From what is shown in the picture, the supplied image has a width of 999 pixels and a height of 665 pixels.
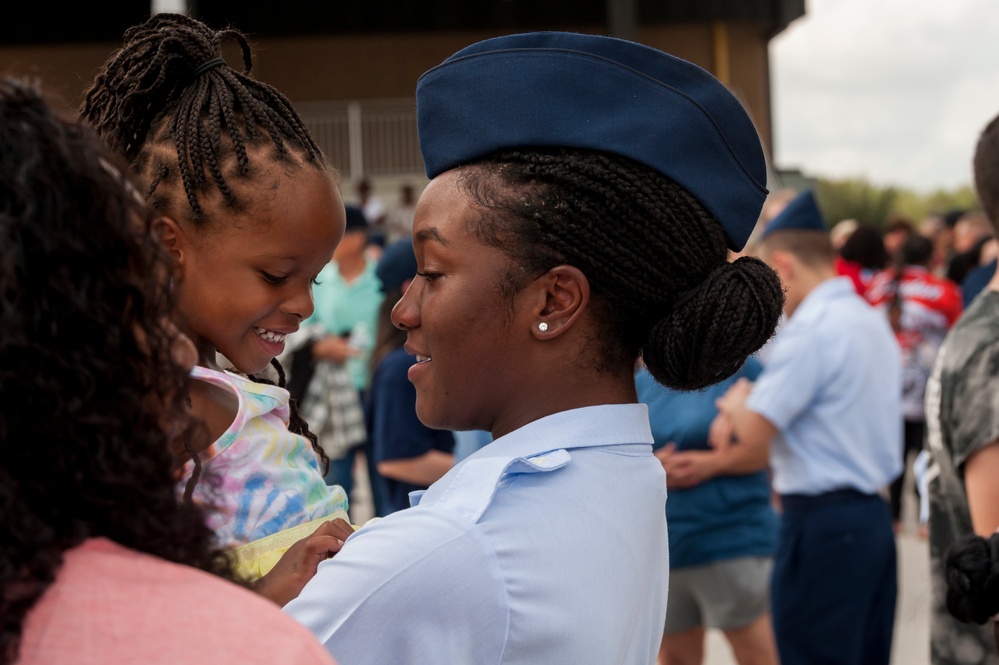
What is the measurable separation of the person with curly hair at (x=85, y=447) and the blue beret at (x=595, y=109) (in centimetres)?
63

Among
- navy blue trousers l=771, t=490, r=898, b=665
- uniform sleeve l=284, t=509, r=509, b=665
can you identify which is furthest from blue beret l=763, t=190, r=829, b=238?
uniform sleeve l=284, t=509, r=509, b=665

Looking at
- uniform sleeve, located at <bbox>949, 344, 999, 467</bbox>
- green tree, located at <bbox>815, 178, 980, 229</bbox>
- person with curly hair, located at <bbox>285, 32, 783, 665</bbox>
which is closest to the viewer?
person with curly hair, located at <bbox>285, 32, 783, 665</bbox>


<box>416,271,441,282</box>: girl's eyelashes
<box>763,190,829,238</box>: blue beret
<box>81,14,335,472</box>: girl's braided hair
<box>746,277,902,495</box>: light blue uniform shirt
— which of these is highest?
<box>81,14,335,472</box>: girl's braided hair

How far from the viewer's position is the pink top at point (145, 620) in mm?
796

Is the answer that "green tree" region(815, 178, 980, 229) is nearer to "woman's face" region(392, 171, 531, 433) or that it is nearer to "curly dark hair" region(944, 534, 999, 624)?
"curly dark hair" region(944, 534, 999, 624)

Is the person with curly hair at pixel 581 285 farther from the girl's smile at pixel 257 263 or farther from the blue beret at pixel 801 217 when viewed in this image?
the blue beret at pixel 801 217

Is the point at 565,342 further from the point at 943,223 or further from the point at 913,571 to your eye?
the point at 943,223

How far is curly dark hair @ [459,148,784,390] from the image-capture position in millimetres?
1438

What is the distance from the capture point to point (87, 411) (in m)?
0.86

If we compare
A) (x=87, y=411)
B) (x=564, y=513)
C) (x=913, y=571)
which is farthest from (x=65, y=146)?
(x=913, y=571)

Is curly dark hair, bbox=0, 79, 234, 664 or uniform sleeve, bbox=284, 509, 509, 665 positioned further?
uniform sleeve, bbox=284, 509, 509, 665

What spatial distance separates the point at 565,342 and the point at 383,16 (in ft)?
67.3

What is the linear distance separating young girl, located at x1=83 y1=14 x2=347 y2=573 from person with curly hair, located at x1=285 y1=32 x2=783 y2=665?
0.30 metres

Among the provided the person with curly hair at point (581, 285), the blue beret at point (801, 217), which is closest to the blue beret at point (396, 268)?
the blue beret at point (801, 217)
